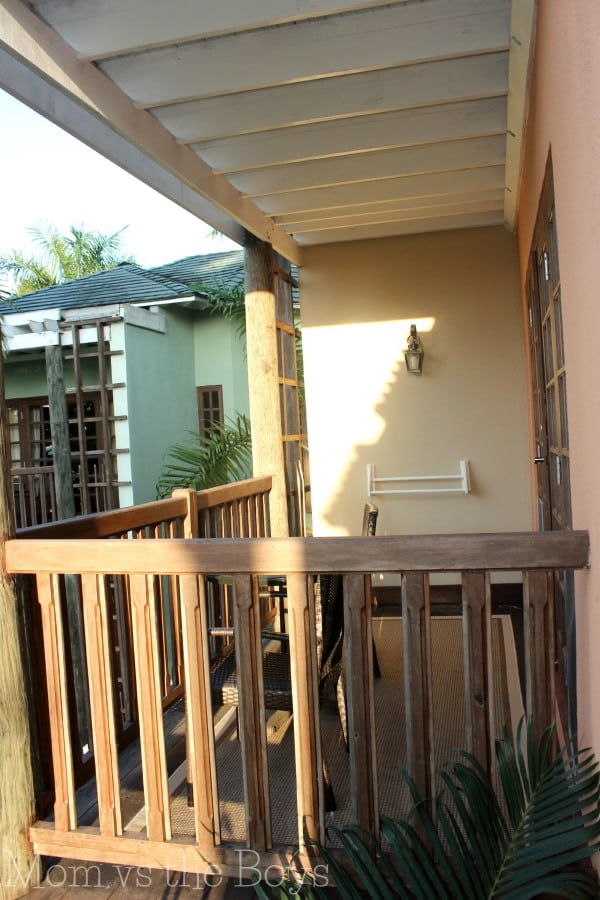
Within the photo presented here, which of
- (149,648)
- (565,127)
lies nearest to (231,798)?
(149,648)

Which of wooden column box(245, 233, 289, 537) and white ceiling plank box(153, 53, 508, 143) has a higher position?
white ceiling plank box(153, 53, 508, 143)

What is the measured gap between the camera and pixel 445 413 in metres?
5.43

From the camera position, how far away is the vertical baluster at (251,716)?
203 cm

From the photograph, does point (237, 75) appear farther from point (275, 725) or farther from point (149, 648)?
point (275, 725)

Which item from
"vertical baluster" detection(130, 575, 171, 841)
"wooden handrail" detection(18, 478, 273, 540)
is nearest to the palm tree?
"wooden handrail" detection(18, 478, 273, 540)

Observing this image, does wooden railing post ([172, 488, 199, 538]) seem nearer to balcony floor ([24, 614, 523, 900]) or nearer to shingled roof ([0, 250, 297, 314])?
balcony floor ([24, 614, 523, 900])

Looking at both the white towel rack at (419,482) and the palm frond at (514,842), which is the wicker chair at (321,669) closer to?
the palm frond at (514,842)

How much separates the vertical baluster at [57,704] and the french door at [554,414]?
1.44 meters

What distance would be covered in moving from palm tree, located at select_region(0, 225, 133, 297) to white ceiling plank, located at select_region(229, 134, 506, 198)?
17.5m

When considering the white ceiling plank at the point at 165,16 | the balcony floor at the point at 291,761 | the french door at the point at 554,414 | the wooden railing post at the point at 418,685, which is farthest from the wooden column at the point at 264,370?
the wooden railing post at the point at 418,685

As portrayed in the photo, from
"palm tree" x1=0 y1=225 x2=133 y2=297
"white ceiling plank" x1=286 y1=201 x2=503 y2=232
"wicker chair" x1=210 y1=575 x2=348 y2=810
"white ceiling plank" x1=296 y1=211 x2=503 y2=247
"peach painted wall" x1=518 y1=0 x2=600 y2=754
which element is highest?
"palm tree" x1=0 y1=225 x2=133 y2=297

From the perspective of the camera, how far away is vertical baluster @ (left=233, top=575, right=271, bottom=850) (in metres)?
2.03

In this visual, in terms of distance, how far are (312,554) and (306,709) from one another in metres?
0.43

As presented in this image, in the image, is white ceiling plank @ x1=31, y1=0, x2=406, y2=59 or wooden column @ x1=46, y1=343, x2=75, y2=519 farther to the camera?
wooden column @ x1=46, y1=343, x2=75, y2=519
